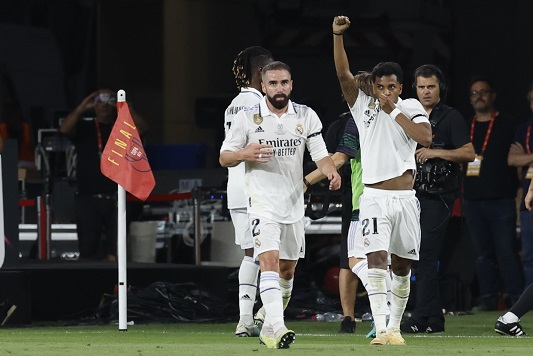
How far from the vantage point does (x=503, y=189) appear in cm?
1552

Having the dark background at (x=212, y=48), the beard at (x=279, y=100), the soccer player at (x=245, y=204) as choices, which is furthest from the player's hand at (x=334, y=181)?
the dark background at (x=212, y=48)

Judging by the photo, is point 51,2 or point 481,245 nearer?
point 481,245

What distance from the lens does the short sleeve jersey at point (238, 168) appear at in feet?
38.1

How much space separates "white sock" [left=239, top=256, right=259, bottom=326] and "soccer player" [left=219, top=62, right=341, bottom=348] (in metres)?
0.96

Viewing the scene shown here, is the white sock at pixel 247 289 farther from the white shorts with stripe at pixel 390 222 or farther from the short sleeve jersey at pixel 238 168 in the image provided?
the white shorts with stripe at pixel 390 222

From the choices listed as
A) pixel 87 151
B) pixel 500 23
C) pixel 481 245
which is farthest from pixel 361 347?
pixel 500 23

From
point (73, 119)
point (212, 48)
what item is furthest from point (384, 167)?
point (212, 48)

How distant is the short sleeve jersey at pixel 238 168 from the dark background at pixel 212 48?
6.04 metres

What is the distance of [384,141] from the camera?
10.9 meters

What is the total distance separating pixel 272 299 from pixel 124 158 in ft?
8.59

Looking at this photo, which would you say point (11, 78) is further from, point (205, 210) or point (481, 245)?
point (481, 245)

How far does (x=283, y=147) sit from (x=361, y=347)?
143 cm

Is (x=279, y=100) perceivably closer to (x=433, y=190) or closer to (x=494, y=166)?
(x=433, y=190)

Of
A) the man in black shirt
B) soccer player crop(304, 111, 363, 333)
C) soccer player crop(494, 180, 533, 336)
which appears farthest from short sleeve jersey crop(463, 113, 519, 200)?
soccer player crop(494, 180, 533, 336)
